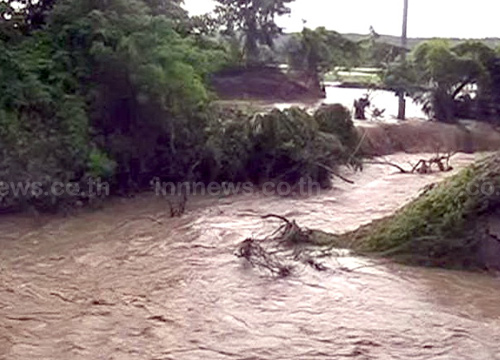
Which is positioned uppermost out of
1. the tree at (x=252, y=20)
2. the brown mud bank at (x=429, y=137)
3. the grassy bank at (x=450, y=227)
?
the tree at (x=252, y=20)

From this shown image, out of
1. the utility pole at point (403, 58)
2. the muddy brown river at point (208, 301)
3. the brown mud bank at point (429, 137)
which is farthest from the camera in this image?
the utility pole at point (403, 58)

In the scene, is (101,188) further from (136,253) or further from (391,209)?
(391,209)

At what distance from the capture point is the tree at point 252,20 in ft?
86.6

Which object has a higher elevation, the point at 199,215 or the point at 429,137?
the point at 429,137

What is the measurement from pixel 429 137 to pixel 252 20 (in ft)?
28.1

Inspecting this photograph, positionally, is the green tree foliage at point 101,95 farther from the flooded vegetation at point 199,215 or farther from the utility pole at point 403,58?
the utility pole at point 403,58

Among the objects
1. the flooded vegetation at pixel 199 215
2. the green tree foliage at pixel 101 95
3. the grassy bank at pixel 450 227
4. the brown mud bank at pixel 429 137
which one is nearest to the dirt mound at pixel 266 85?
the brown mud bank at pixel 429 137

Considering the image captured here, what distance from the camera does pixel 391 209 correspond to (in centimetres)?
1246

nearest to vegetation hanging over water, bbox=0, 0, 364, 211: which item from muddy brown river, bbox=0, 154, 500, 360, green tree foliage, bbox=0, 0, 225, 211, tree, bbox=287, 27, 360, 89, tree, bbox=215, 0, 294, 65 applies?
green tree foliage, bbox=0, 0, 225, 211

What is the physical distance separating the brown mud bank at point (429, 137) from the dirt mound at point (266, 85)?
5.91 m

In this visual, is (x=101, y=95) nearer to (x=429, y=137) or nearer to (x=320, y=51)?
(x=429, y=137)

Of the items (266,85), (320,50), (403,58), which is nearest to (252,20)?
(266,85)

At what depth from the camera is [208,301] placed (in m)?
7.80

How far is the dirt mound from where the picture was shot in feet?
87.9
